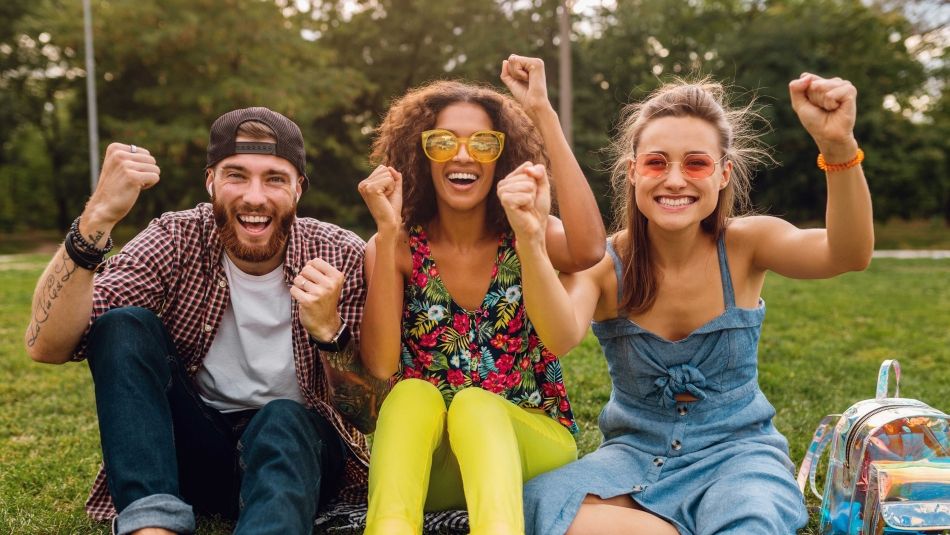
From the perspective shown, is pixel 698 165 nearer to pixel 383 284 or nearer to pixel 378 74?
pixel 383 284

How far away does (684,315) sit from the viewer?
2928mm

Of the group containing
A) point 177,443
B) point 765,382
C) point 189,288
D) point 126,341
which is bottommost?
point 765,382

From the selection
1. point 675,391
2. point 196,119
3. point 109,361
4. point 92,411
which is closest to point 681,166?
point 675,391

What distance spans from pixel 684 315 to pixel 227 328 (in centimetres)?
168

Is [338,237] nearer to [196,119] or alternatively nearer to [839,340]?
[839,340]

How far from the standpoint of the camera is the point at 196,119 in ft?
74.4

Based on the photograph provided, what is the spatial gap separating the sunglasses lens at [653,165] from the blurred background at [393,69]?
65.8 ft

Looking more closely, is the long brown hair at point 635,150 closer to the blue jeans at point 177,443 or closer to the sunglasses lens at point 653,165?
the sunglasses lens at point 653,165

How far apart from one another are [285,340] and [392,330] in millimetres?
436

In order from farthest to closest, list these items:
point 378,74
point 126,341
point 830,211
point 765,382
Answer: point 378,74 < point 765,382 < point 830,211 < point 126,341

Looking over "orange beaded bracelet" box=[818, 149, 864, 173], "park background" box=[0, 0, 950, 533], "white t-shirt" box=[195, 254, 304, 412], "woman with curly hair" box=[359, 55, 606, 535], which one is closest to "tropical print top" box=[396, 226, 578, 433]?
"woman with curly hair" box=[359, 55, 606, 535]

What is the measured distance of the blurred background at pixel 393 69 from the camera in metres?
22.6

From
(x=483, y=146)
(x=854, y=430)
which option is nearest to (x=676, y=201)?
(x=483, y=146)

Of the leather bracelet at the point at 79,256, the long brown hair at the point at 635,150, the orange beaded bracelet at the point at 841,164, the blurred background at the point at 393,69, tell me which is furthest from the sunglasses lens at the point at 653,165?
the blurred background at the point at 393,69
